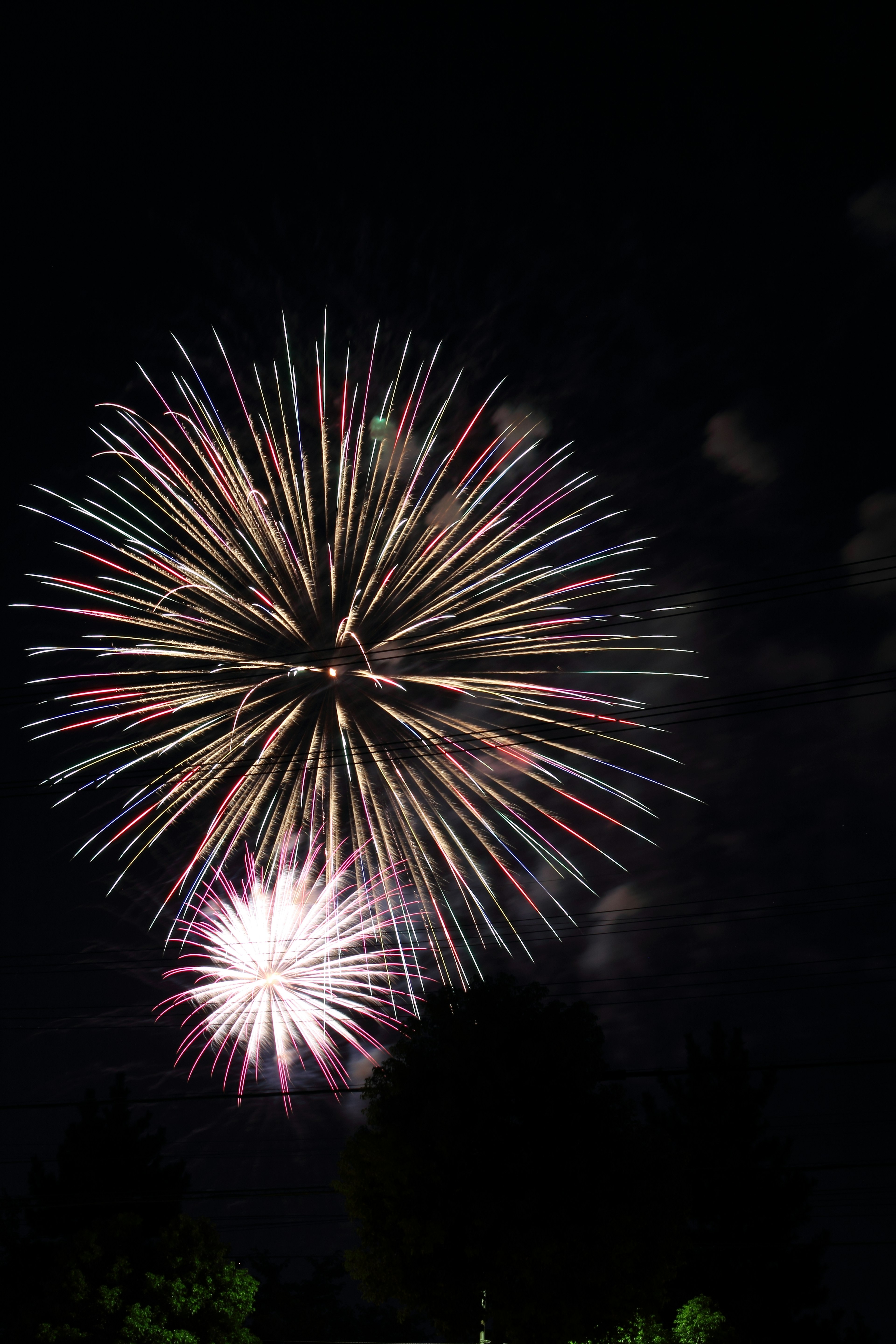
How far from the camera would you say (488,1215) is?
1636 cm

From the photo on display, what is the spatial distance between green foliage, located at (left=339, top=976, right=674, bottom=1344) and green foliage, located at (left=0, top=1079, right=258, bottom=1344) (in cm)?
557

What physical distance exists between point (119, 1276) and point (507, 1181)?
13589 mm

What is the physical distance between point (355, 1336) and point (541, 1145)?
4408 centimetres

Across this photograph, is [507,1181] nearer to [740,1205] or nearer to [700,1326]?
[700,1326]

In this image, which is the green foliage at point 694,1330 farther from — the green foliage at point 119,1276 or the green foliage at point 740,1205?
the green foliage at point 119,1276

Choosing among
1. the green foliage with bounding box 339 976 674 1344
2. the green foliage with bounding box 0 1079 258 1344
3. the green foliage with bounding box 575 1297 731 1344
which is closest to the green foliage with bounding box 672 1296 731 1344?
the green foliage with bounding box 575 1297 731 1344

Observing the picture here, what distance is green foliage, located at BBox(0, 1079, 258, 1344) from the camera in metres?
23.2

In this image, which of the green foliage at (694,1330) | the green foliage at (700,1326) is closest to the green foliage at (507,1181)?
the green foliage at (694,1330)

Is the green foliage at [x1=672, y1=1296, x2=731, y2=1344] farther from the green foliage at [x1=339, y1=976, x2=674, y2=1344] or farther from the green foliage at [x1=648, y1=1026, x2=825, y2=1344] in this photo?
the green foliage at [x1=339, y1=976, x2=674, y2=1344]

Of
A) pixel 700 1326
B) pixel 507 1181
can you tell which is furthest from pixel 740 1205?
pixel 507 1181

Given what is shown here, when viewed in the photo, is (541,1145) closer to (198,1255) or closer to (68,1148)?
(198,1255)

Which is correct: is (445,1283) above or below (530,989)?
below

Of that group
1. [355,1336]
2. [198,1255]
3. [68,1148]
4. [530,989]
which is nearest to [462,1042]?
[530,989]

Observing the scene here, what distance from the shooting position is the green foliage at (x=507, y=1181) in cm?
1630
